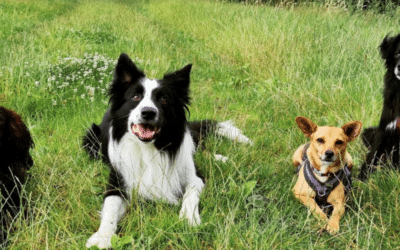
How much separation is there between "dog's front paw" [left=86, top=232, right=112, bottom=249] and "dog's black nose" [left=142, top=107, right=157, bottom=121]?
30.2 inches

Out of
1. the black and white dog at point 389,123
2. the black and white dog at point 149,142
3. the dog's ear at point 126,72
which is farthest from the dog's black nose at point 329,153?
the dog's ear at point 126,72

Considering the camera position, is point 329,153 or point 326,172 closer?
point 329,153

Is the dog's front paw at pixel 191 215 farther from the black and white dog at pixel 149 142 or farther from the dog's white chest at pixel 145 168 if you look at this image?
the dog's white chest at pixel 145 168

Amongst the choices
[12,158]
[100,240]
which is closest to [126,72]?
[12,158]

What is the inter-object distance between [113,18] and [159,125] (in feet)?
27.7

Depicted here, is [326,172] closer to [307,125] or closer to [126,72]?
[307,125]

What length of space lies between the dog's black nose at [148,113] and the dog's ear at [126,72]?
354 mm

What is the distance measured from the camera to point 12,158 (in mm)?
2521

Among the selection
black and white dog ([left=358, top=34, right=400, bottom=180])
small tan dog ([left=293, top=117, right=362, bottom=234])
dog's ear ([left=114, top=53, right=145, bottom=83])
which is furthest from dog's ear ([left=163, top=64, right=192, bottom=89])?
black and white dog ([left=358, top=34, right=400, bottom=180])

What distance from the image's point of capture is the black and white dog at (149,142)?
95.1 inches

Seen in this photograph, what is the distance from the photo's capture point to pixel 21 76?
14.4ft

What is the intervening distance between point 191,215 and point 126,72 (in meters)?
1.11

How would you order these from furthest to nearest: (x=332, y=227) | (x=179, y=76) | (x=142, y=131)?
(x=179, y=76), (x=142, y=131), (x=332, y=227)

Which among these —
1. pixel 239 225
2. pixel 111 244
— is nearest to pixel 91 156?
pixel 111 244
